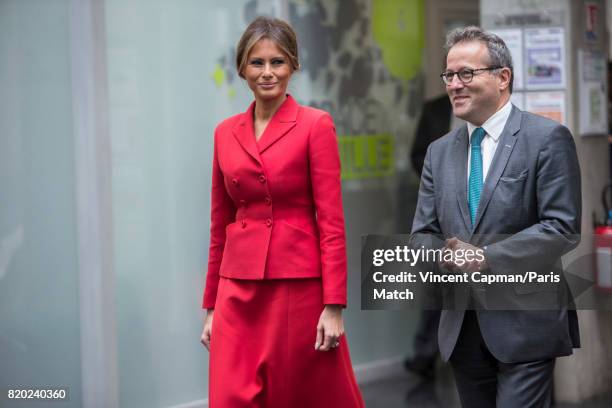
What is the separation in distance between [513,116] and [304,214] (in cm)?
86

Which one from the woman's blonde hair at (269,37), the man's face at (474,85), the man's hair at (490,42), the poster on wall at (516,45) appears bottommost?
the man's face at (474,85)

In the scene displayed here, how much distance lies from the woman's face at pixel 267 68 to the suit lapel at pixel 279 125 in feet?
0.24

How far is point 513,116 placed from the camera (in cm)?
371

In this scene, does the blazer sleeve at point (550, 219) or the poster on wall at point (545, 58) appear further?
the poster on wall at point (545, 58)

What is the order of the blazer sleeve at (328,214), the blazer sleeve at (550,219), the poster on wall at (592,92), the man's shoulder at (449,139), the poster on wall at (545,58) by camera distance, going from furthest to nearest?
the poster on wall at (592,92), the poster on wall at (545,58), the blazer sleeve at (328,214), the man's shoulder at (449,139), the blazer sleeve at (550,219)

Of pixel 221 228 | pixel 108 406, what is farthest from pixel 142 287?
pixel 221 228

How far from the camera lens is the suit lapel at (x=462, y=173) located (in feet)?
12.1

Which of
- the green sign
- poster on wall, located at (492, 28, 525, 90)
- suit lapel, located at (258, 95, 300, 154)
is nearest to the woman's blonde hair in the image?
suit lapel, located at (258, 95, 300, 154)

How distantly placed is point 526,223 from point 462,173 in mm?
289

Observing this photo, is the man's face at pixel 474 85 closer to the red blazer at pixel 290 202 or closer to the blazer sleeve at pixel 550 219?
the blazer sleeve at pixel 550 219

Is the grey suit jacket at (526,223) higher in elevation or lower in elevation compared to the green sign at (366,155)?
lower

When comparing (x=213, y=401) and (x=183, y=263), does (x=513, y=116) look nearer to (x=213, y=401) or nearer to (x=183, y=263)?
(x=213, y=401)

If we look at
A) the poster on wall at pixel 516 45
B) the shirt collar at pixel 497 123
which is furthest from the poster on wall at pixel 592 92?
the shirt collar at pixel 497 123

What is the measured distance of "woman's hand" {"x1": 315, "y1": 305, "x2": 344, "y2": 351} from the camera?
4000mm
